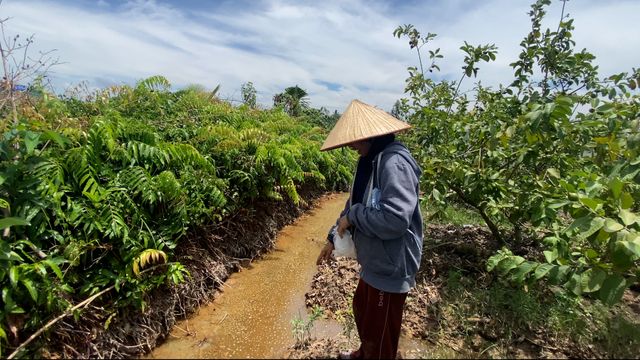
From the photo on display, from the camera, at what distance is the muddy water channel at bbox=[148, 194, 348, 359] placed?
136 inches

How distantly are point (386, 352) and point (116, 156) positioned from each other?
120 inches

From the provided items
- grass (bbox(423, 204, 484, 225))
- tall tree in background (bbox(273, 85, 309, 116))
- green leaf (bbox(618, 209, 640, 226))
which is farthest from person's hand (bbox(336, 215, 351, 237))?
tall tree in background (bbox(273, 85, 309, 116))

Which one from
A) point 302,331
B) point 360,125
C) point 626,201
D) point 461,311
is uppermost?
point 360,125

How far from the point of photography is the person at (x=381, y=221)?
2.44 meters

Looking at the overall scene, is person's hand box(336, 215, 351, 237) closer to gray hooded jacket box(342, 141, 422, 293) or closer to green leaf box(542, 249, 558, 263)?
gray hooded jacket box(342, 141, 422, 293)

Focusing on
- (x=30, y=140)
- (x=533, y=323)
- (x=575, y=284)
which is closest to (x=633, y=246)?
(x=575, y=284)

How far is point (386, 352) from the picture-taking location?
2.74m

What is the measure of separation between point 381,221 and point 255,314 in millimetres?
2268

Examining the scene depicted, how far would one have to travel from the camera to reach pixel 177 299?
3773mm

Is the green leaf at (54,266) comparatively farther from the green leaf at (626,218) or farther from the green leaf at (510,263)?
the green leaf at (626,218)

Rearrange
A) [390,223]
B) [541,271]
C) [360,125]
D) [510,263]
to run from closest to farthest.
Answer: [390,223] → [360,125] → [541,271] → [510,263]

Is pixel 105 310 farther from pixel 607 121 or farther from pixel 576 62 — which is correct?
pixel 576 62

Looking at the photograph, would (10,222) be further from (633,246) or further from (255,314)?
(633,246)

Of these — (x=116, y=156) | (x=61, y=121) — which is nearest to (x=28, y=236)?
(x=116, y=156)
